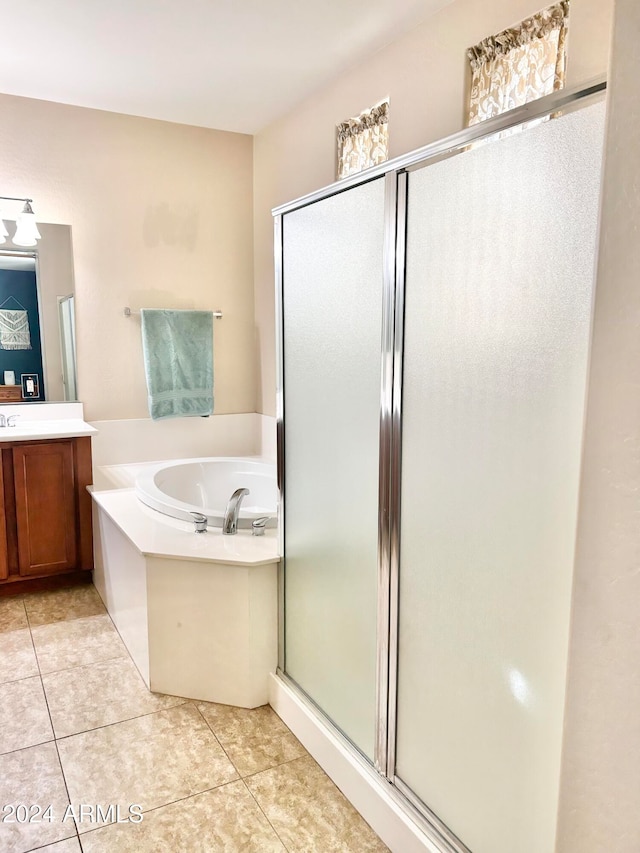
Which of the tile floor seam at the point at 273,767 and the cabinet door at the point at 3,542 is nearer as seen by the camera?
the tile floor seam at the point at 273,767

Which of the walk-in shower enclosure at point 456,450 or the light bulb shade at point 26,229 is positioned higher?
the light bulb shade at point 26,229

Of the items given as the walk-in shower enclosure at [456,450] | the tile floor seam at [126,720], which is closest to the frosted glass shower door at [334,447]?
the walk-in shower enclosure at [456,450]

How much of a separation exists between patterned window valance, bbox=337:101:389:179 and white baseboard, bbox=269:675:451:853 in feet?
7.51

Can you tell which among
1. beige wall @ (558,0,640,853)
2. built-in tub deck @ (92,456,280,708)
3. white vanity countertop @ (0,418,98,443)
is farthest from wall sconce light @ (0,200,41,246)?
beige wall @ (558,0,640,853)

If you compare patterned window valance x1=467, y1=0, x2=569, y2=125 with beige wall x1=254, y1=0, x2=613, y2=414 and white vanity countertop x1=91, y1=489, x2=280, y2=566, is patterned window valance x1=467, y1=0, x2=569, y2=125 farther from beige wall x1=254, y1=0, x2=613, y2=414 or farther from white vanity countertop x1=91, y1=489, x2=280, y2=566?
white vanity countertop x1=91, y1=489, x2=280, y2=566

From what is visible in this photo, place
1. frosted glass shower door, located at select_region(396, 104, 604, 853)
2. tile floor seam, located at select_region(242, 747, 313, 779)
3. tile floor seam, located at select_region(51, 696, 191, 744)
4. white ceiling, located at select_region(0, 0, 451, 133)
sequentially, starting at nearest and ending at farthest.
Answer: frosted glass shower door, located at select_region(396, 104, 604, 853), tile floor seam, located at select_region(242, 747, 313, 779), tile floor seam, located at select_region(51, 696, 191, 744), white ceiling, located at select_region(0, 0, 451, 133)

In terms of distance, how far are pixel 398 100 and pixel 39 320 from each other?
2.21 m

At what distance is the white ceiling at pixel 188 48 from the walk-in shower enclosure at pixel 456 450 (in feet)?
3.53

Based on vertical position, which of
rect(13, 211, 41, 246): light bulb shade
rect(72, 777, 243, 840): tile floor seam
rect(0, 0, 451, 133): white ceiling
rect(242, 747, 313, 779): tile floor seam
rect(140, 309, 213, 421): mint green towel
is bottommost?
rect(72, 777, 243, 840): tile floor seam

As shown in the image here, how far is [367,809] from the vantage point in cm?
180

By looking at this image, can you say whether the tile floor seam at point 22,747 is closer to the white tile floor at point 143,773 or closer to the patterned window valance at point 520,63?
the white tile floor at point 143,773

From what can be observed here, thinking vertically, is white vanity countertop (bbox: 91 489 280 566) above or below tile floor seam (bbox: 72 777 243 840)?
above

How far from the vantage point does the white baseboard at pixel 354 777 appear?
5.35 ft

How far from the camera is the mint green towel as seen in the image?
376cm
